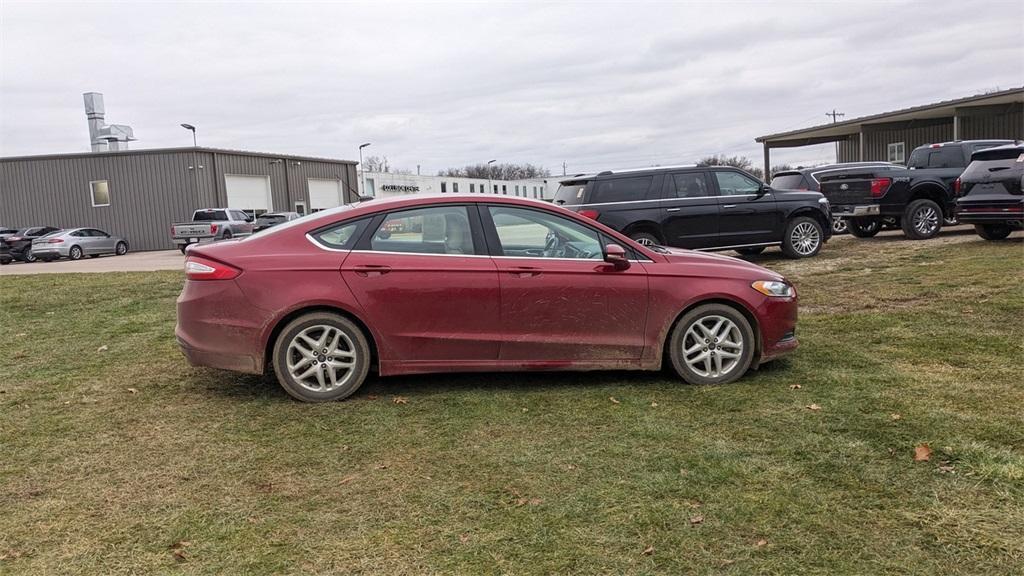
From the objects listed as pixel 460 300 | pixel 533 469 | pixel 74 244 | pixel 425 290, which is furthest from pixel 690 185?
pixel 74 244

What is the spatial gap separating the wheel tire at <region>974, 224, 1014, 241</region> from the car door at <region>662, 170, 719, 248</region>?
531cm

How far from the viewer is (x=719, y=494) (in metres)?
3.50

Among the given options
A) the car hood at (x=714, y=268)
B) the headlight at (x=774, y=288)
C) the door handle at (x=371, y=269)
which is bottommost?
the headlight at (x=774, y=288)

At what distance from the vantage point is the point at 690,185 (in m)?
12.7

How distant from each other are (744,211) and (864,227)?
5662mm

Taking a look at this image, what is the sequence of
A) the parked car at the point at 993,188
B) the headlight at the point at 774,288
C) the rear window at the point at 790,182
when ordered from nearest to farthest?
1. the headlight at the point at 774,288
2. the parked car at the point at 993,188
3. the rear window at the point at 790,182

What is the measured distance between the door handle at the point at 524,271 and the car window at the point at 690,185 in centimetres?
797

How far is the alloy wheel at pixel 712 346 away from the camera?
5426 mm

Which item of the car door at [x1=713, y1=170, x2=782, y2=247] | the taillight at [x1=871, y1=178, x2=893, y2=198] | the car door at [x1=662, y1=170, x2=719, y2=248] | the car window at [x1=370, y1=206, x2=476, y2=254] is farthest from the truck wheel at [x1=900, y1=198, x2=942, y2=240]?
the car window at [x1=370, y1=206, x2=476, y2=254]

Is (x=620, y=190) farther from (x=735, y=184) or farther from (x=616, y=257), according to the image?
(x=616, y=257)

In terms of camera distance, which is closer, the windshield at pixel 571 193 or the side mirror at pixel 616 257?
the side mirror at pixel 616 257

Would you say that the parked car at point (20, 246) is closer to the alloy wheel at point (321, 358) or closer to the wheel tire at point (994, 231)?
the alloy wheel at point (321, 358)

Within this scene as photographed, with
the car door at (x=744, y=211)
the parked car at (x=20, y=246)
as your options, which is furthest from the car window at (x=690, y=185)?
the parked car at (x=20, y=246)

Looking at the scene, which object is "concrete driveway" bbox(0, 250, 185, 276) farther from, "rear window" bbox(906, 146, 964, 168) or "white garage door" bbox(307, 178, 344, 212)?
"rear window" bbox(906, 146, 964, 168)
